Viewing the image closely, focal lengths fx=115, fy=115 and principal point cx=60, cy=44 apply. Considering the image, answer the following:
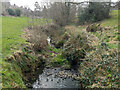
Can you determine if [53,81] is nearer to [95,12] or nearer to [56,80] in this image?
[56,80]

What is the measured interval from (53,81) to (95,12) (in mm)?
18708

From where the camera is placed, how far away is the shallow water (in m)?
7.54

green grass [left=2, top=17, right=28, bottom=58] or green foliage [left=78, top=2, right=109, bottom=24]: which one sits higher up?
green foliage [left=78, top=2, right=109, bottom=24]

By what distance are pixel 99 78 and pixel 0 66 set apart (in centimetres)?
507

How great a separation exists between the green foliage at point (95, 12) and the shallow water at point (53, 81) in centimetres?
1679

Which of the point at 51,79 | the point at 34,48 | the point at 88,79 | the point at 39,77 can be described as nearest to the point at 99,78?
the point at 88,79

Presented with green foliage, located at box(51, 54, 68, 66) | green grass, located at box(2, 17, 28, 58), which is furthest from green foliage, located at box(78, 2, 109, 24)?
green foliage, located at box(51, 54, 68, 66)

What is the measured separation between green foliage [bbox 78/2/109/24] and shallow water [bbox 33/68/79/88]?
55.1 feet

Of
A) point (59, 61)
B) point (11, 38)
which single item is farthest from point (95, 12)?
point (11, 38)

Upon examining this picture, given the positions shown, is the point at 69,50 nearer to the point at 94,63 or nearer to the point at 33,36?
the point at 33,36

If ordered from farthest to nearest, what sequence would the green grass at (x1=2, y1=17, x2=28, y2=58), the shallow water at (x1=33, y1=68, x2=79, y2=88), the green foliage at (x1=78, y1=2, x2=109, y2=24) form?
the green foliage at (x1=78, y1=2, x2=109, y2=24) → the green grass at (x1=2, y1=17, x2=28, y2=58) → the shallow water at (x1=33, y1=68, x2=79, y2=88)

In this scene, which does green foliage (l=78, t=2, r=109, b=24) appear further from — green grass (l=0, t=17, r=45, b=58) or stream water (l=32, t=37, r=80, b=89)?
stream water (l=32, t=37, r=80, b=89)

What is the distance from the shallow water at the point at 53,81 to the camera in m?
7.54

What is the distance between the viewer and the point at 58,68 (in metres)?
10.3
